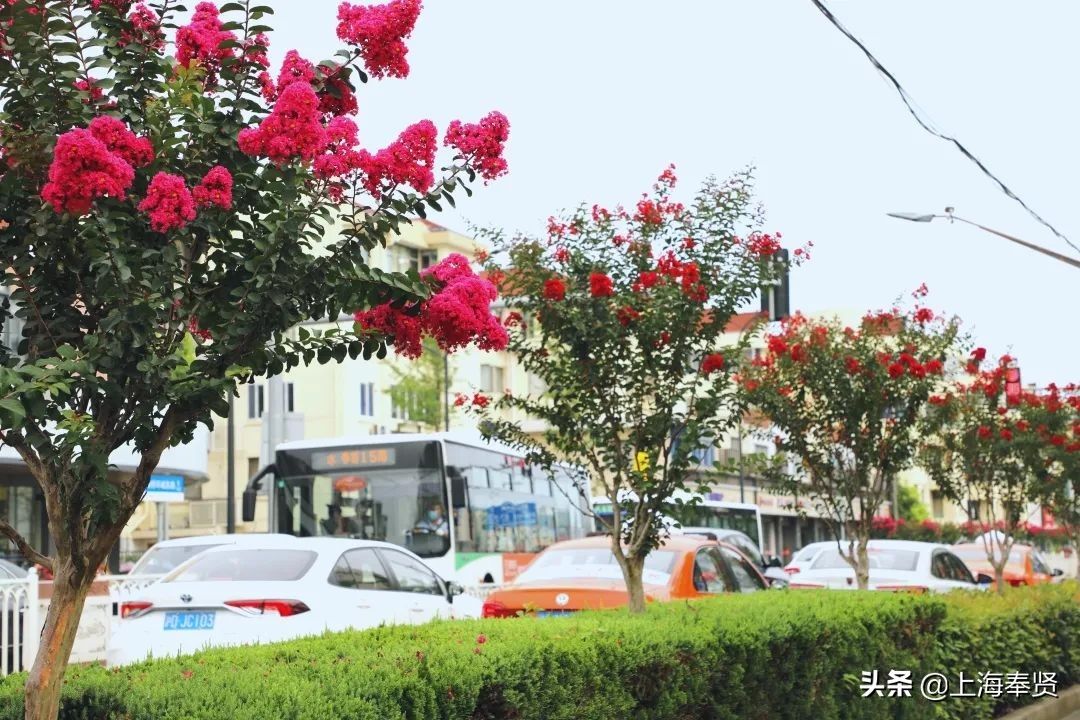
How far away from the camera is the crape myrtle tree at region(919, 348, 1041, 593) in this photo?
750 inches

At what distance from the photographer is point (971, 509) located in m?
21.0

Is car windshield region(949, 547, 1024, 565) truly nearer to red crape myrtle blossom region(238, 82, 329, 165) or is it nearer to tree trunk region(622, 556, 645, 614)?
tree trunk region(622, 556, 645, 614)

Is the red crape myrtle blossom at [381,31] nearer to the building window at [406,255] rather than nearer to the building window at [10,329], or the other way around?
the building window at [10,329]

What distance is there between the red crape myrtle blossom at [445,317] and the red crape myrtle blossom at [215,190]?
31.8 inches

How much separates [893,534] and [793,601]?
55792mm

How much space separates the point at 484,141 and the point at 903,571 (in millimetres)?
17400

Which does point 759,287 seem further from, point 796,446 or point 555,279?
point 796,446

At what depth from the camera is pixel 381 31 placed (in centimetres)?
538

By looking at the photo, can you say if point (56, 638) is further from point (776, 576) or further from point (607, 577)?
point (776, 576)

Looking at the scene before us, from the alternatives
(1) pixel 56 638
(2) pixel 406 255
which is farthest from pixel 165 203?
(2) pixel 406 255

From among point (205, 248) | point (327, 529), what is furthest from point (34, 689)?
point (327, 529)

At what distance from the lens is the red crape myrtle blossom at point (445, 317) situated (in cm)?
541

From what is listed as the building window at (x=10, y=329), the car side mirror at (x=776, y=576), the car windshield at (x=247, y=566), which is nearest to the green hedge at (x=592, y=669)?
the building window at (x=10, y=329)

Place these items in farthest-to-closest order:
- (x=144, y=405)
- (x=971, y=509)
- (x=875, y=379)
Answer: (x=971, y=509), (x=875, y=379), (x=144, y=405)
